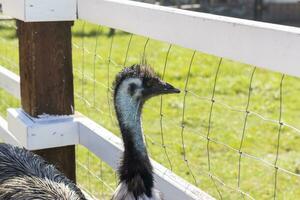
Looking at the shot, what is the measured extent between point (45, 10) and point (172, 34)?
42.2 inches

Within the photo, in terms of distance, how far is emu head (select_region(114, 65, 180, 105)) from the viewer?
327 centimetres

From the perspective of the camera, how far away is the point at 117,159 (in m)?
3.74

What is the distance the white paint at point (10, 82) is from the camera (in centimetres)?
480

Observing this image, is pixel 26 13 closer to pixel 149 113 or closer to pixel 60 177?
pixel 60 177

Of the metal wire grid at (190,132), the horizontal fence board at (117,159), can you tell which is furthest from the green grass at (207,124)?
the horizontal fence board at (117,159)

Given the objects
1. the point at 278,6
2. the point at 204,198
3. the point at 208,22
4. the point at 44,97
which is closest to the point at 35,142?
the point at 44,97

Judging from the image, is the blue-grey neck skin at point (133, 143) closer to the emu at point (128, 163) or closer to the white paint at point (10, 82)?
the emu at point (128, 163)

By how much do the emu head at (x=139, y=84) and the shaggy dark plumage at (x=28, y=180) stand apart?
0.52 meters

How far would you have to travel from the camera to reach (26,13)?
388 centimetres

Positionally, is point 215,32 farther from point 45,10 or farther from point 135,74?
point 45,10

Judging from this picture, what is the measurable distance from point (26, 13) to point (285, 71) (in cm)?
188

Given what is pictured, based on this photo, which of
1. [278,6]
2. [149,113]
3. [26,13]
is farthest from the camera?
[278,6]

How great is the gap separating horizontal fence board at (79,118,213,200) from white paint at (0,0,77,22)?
628mm

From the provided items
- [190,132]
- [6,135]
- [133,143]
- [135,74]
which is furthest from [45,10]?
[190,132]
